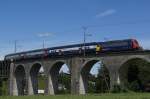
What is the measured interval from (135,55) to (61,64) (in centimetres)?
1471

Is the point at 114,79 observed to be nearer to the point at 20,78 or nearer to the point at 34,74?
the point at 34,74

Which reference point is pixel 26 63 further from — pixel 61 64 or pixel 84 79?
pixel 84 79

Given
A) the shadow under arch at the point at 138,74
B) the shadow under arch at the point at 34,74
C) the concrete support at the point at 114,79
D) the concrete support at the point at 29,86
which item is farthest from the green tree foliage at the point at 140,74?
the concrete support at the point at 29,86

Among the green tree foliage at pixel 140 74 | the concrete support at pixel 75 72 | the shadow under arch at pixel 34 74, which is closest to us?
the concrete support at pixel 75 72

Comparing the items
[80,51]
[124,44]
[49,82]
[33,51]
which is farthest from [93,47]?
[33,51]

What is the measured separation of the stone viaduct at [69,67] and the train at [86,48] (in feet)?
2.09

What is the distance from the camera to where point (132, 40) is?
4922cm

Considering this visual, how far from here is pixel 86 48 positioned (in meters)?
55.6

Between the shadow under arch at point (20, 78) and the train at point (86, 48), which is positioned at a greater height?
the train at point (86, 48)

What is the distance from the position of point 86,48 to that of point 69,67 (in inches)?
157

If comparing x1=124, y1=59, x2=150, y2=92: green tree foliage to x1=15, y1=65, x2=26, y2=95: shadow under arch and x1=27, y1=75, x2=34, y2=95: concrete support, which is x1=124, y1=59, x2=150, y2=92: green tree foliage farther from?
x1=15, y1=65, x2=26, y2=95: shadow under arch

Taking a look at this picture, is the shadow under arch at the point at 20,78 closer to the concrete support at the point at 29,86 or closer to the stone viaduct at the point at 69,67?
Result: the stone viaduct at the point at 69,67

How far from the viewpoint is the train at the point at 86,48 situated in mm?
50094

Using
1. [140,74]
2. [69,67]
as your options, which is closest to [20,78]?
[69,67]
